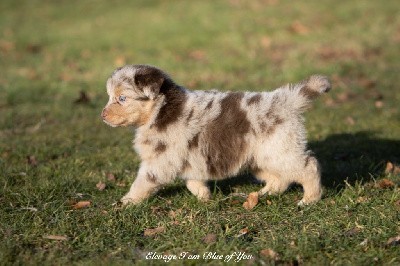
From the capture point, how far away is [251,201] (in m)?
6.10

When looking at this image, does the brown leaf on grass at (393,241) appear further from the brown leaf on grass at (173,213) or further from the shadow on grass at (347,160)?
the brown leaf on grass at (173,213)

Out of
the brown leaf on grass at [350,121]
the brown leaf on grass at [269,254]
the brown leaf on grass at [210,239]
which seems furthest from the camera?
the brown leaf on grass at [350,121]

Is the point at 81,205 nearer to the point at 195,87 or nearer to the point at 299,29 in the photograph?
the point at 195,87

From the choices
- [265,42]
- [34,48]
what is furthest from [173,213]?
[34,48]

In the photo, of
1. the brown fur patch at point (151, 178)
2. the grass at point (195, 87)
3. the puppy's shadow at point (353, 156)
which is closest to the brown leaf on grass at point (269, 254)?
the grass at point (195, 87)

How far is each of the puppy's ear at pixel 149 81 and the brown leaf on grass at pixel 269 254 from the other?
2052mm

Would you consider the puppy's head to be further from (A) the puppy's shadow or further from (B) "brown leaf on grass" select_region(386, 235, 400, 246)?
(B) "brown leaf on grass" select_region(386, 235, 400, 246)

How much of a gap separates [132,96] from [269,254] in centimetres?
231

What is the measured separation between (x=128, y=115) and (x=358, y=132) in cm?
421

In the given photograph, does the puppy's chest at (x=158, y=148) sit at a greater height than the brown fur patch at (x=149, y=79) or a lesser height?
lesser

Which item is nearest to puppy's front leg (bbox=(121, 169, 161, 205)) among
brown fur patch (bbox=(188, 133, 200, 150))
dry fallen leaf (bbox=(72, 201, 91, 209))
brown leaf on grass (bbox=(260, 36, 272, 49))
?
dry fallen leaf (bbox=(72, 201, 91, 209))

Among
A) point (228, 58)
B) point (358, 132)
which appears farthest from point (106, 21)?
point (358, 132)

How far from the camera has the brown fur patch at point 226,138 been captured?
6.00m

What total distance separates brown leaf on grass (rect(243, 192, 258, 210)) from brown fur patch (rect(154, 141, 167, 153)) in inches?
41.1
